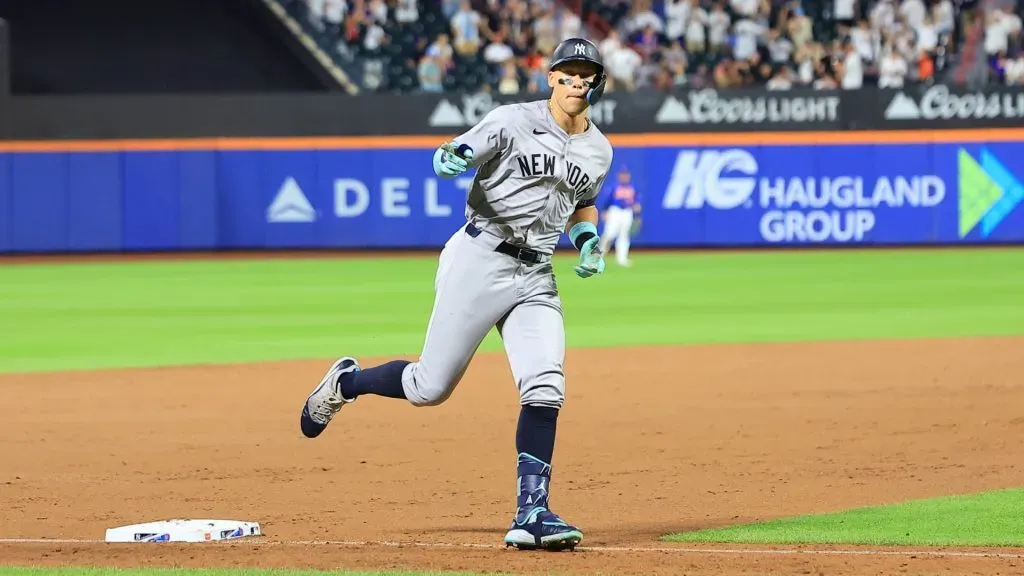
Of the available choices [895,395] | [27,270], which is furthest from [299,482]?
[27,270]

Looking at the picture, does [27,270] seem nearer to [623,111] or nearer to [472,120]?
[472,120]

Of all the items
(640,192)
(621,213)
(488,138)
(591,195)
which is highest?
(640,192)

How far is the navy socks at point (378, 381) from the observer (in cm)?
666

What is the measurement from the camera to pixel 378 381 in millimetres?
6734

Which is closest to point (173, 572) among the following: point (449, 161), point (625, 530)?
point (449, 161)

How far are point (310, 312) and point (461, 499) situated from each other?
1069 centimetres

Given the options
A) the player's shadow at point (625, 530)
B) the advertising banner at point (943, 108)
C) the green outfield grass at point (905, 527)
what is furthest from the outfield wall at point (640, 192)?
the player's shadow at point (625, 530)

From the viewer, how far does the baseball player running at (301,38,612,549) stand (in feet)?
20.1

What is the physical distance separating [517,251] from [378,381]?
90cm

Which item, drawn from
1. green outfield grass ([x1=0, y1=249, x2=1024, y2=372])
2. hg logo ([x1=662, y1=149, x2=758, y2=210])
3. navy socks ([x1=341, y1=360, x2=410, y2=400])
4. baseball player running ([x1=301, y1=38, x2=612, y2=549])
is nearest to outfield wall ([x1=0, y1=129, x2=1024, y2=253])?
hg logo ([x1=662, y1=149, x2=758, y2=210])

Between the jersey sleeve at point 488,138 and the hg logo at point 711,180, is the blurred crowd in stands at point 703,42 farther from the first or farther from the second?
the jersey sleeve at point 488,138

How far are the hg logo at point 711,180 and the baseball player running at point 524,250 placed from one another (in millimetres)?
22237

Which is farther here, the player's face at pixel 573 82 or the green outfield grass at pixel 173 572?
the player's face at pixel 573 82

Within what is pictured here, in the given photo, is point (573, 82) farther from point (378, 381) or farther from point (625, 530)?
point (625, 530)
